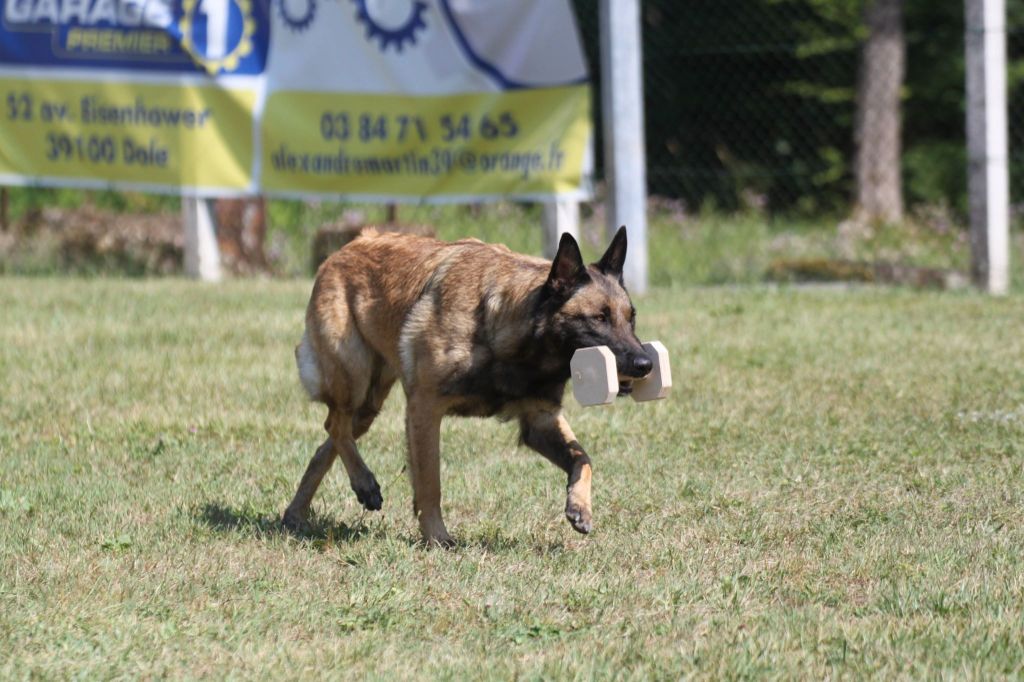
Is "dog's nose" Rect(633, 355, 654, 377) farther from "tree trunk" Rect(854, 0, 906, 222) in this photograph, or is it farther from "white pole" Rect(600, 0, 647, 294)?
"tree trunk" Rect(854, 0, 906, 222)

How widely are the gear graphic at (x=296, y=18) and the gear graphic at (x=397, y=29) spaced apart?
41 cm

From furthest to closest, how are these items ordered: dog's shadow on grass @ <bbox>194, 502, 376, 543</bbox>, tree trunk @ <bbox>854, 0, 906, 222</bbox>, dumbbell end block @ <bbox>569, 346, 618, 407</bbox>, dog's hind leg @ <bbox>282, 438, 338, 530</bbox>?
tree trunk @ <bbox>854, 0, 906, 222</bbox>, dog's hind leg @ <bbox>282, 438, 338, 530</bbox>, dog's shadow on grass @ <bbox>194, 502, 376, 543</bbox>, dumbbell end block @ <bbox>569, 346, 618, 407</bbox>

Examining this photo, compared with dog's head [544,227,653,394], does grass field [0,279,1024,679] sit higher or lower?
lower

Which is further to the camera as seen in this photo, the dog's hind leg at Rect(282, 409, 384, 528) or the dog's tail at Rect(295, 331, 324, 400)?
the dog's tail at Rect(295, 331, 324, 400)

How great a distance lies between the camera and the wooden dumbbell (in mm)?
4824

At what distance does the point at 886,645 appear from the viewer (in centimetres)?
407

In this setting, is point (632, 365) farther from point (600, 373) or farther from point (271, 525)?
point (271, 525)

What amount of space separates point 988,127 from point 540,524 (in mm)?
7071

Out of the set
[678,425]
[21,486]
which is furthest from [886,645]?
[21,486]

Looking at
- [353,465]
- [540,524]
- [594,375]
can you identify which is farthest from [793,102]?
[594,375]

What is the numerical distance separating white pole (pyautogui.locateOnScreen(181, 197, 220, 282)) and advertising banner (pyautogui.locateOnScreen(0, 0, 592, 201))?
29cm

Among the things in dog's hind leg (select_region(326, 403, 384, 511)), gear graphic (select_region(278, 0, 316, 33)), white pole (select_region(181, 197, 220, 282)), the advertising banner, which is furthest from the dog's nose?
white pole (select_region(181, 197, 220, 282))

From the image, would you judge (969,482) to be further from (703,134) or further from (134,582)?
(703,134)

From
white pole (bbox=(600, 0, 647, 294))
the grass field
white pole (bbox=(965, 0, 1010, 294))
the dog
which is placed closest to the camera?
the grass field
